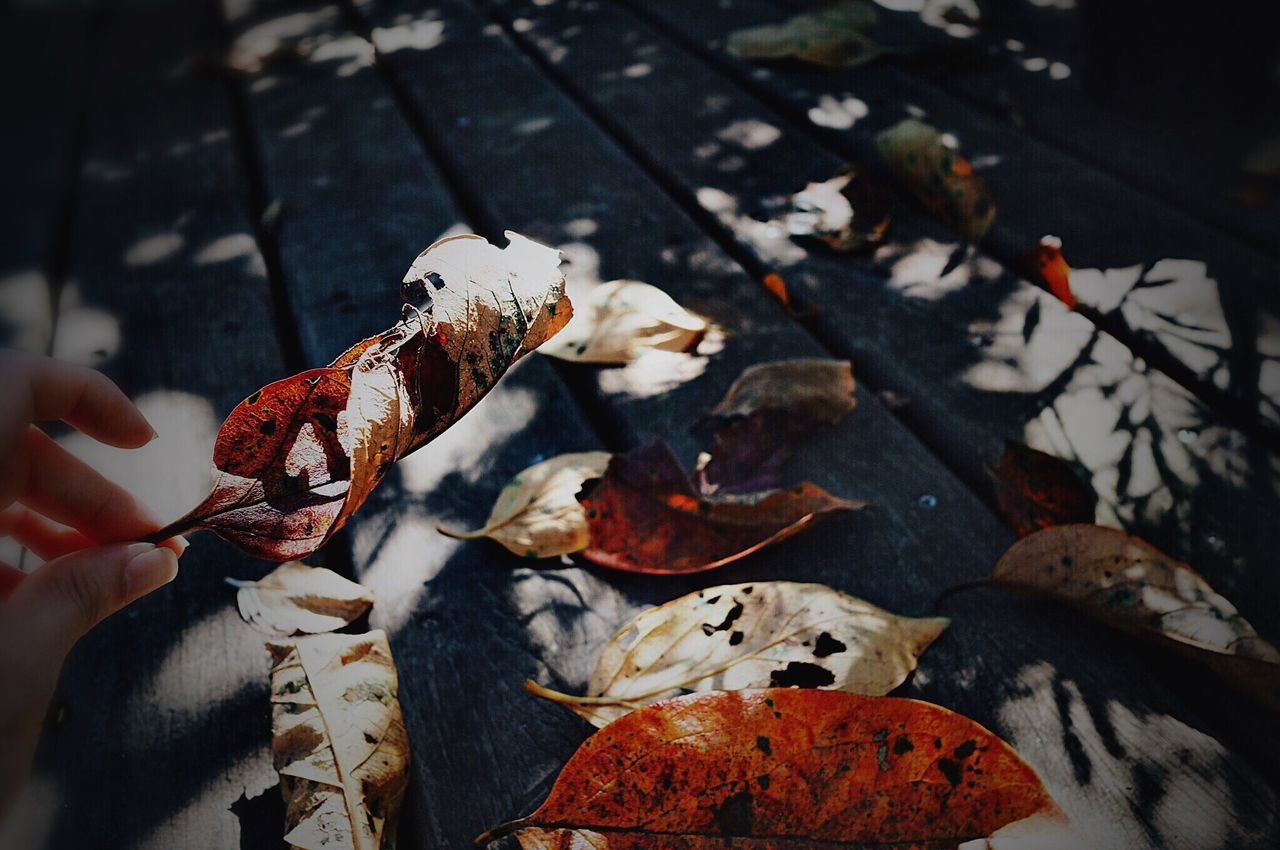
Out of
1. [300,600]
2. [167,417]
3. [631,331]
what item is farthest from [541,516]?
[167,417]

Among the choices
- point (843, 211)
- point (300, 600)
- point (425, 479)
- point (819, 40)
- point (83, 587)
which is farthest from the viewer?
point (819, 40)

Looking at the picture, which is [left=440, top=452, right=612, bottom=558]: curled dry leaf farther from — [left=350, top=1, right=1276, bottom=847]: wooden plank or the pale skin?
the pale skin

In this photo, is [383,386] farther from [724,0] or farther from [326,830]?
[724,0]

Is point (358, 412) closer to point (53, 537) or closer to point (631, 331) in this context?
point (53, 537)

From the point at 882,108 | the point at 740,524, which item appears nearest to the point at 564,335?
the point at 740,524

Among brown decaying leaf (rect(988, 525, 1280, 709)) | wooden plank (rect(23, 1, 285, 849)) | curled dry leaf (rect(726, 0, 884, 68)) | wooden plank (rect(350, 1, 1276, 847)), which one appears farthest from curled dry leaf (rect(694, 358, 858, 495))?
curled dry leaf (rect(726, 0, 884, 68))
